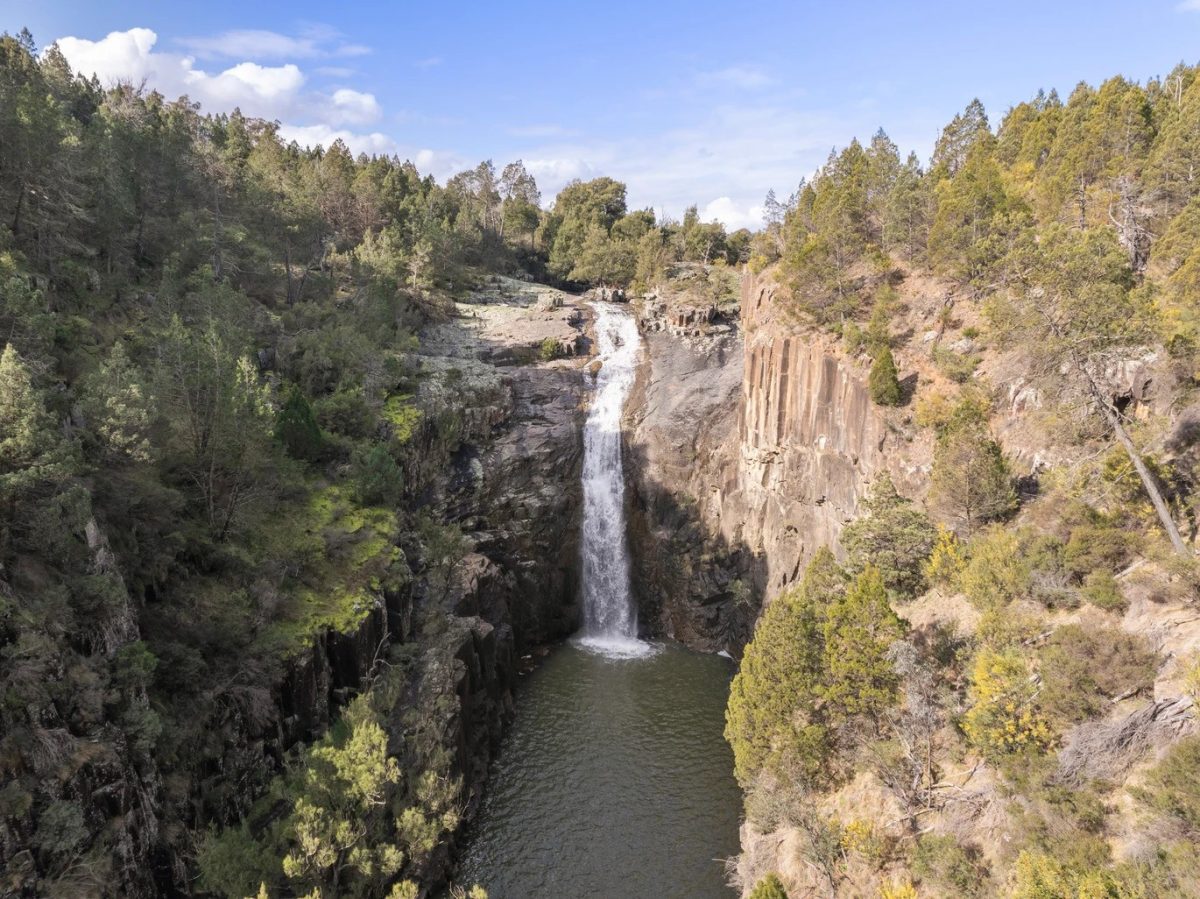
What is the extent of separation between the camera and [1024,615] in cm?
2244

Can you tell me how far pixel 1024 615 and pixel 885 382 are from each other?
1613 cm

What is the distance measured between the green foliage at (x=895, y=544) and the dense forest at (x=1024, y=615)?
10 cm

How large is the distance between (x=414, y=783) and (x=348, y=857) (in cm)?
389

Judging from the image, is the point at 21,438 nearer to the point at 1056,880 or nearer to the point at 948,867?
the point at 948,867

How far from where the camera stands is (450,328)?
62188 millimetres

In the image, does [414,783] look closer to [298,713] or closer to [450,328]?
[298,713]

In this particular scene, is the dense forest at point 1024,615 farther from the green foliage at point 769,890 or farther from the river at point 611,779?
the river at point 611,779

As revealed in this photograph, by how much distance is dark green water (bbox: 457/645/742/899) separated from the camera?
25672mm

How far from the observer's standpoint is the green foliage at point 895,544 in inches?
1137

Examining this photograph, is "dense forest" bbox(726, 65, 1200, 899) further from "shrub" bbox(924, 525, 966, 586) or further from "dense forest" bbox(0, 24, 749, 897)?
"dense forest" bbox(0, 24, 749, 897)

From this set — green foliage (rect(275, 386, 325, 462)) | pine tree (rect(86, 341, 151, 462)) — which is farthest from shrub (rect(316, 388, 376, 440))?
pine tree (rect(86, 341, 151, 462))

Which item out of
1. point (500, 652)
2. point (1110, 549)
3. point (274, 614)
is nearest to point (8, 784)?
point (274, 614)

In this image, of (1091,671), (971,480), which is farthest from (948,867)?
(971,480)

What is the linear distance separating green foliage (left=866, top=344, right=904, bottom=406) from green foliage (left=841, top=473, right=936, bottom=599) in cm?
770
